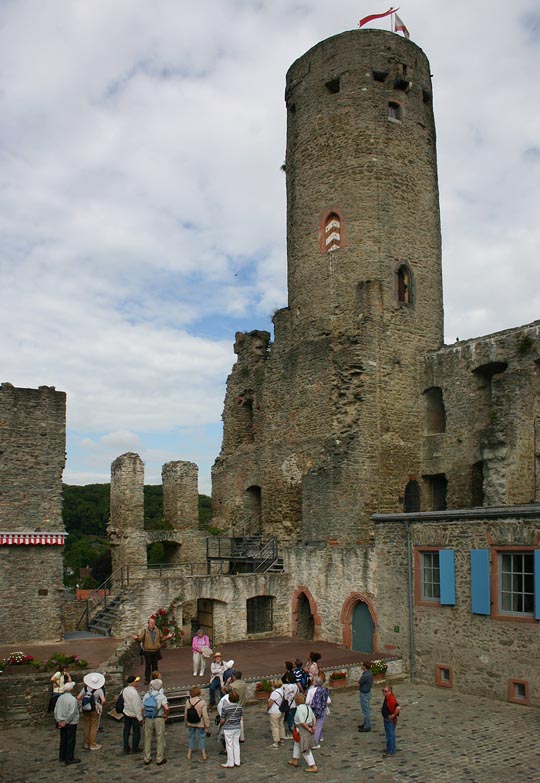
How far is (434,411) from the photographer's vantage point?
997 inches

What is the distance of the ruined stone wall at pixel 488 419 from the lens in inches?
841

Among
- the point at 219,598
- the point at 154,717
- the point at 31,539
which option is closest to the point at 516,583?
the point at 154,717

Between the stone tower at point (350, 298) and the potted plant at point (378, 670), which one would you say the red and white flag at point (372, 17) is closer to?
the stone tower at point (350, 298)

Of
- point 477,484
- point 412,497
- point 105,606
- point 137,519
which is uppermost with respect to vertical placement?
point 477,484

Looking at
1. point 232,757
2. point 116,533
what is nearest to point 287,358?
point 116,533

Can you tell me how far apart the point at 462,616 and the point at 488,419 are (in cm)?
759

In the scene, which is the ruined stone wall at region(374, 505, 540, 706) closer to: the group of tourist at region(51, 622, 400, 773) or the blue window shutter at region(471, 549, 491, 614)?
the blue window shutter at region(471, 549, 491, 614)

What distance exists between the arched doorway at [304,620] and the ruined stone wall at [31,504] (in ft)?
22.5

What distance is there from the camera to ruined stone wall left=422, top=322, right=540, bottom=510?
21359mm

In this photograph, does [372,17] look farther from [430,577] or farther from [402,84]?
[430,577]

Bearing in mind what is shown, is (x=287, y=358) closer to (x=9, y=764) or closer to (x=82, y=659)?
(x=82, y=659)

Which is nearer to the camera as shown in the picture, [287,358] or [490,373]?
[490,373]

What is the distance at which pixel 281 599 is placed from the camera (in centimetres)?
2247

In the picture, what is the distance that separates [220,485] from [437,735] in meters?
17.3
